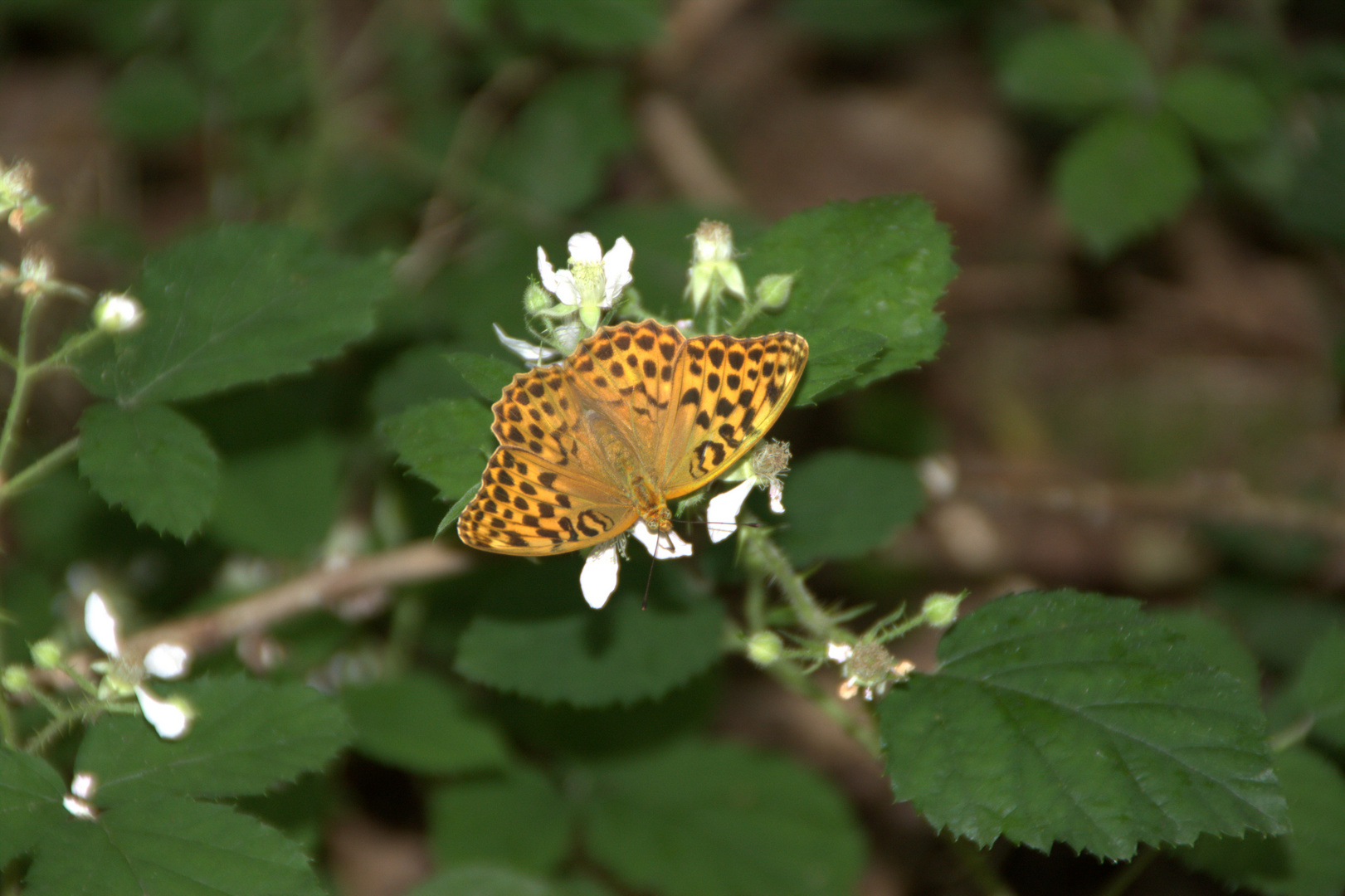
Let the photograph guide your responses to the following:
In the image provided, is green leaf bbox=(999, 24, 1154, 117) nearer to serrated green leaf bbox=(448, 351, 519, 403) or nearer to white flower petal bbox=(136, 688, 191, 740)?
serrated green leaf bbox=(448, 351, 519, 403)

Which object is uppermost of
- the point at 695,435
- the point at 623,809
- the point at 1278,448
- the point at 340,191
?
the point at 340,191

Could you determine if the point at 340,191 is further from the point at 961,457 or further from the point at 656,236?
the point at 961,457

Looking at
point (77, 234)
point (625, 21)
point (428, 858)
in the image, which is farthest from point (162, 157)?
point (428, 858)

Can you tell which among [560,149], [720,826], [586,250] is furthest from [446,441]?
[560,149]

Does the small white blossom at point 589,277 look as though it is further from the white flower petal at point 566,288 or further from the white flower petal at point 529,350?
the white flower petal at point 529,350

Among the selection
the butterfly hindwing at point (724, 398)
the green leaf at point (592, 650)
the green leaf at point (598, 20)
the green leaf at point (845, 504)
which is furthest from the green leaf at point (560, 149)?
the butterfly hindwing at point (724, 398)

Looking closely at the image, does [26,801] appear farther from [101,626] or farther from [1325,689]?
[1325,689]
